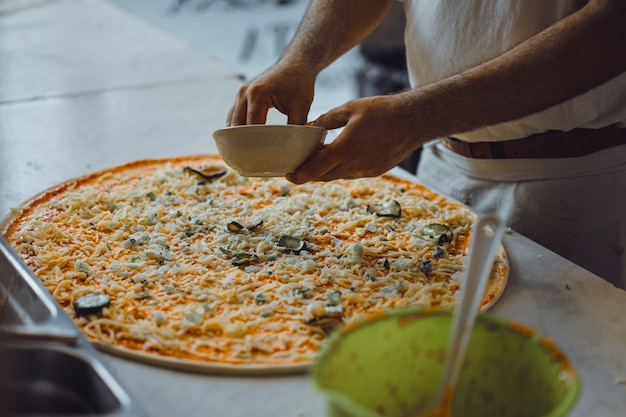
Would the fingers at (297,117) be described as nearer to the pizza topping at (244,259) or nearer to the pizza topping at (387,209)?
the pizza topping at (387,209)

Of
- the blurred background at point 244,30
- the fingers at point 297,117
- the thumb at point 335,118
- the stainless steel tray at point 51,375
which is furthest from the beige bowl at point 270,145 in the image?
the blurred background at point 244,30

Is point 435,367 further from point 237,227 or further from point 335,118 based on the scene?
point 237,227

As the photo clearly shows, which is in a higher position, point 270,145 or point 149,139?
point 270,145

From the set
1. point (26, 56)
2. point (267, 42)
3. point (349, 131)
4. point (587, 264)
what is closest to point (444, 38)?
point (349, 131)

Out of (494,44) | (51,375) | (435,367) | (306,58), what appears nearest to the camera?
(435,367)

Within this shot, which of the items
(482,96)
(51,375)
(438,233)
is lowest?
(51,375)

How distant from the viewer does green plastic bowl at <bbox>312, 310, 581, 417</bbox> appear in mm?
911

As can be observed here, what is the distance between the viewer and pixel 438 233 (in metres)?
1.66

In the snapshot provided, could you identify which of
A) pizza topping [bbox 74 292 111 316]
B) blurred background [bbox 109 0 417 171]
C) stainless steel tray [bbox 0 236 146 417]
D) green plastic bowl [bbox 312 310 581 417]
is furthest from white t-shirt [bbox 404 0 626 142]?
blurred background [bbox 109 0 417 171]

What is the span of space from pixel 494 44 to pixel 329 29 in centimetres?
48

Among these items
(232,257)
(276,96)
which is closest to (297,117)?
(276,96)

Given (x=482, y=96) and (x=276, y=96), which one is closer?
(x=482, y=96)

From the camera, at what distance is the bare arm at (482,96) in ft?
4.70

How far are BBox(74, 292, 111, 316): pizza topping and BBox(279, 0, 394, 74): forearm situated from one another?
2.67 ft
